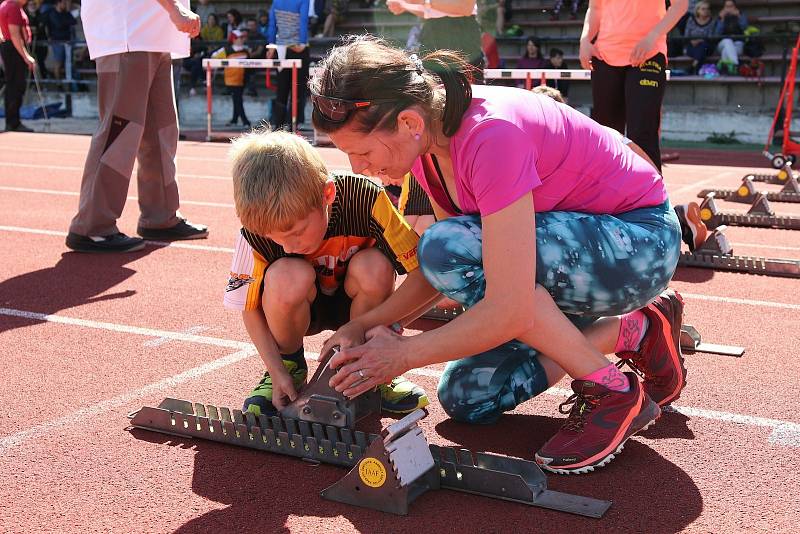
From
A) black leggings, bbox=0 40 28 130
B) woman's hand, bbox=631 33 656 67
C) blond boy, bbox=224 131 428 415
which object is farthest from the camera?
black leggings, bbox=0 40 28 130

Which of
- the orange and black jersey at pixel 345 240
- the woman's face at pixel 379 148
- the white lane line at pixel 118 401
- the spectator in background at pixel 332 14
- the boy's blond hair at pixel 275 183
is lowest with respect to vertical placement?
the white lane line at pixel 118 401

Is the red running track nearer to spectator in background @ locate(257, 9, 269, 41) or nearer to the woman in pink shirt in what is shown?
the woman in pink shirt

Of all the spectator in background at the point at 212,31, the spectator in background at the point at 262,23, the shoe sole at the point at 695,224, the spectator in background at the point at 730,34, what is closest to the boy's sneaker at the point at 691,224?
the shoe sole at the point at 695,224

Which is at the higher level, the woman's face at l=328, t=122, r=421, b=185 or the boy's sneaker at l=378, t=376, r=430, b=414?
Answer: the woman's face at l=328, t=122, r=421, b=185

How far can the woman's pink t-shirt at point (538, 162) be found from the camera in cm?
255

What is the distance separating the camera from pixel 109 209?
599cm

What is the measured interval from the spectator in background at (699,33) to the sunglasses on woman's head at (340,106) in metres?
15.3

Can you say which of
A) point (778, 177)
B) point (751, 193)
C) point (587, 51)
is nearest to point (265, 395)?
point (587, 51)

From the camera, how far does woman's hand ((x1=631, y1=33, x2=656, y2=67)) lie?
6.03 meters

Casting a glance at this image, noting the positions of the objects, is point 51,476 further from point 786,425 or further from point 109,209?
point 109,209

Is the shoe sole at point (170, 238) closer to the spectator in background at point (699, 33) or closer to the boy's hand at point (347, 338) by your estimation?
the boy's hand at point (347, 338)

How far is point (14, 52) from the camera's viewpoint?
674 inches

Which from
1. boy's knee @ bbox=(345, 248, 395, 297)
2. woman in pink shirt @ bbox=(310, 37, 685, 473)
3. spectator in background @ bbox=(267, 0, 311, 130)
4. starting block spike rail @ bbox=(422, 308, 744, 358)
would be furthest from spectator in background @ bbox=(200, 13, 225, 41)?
woman in pink shirt @ bbox=(310, 37, 685, 473)

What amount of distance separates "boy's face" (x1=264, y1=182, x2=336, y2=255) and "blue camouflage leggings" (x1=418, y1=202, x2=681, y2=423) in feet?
1.01
